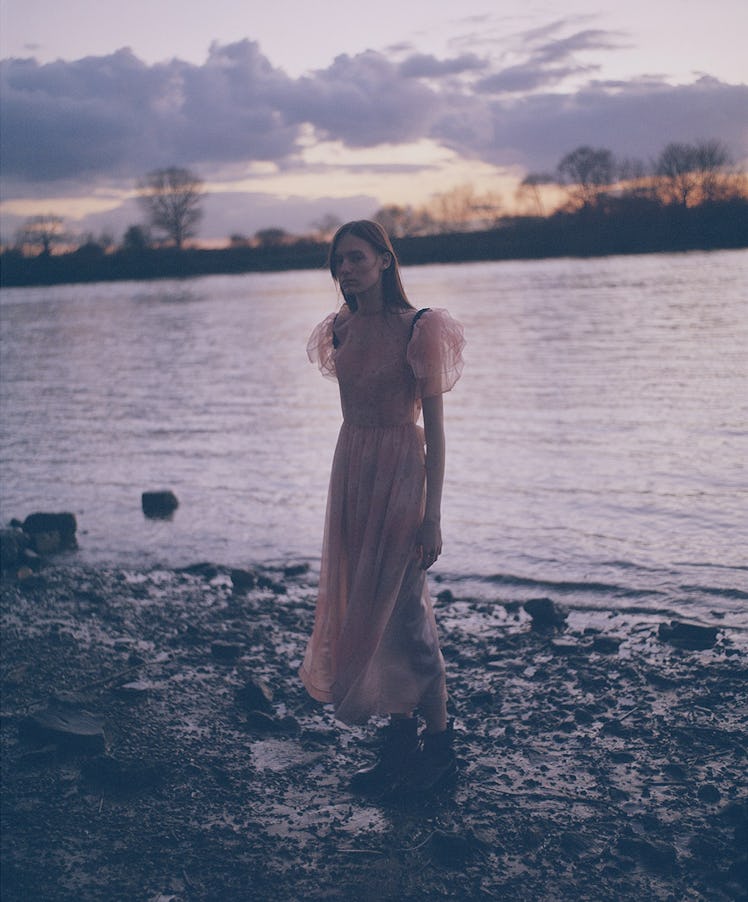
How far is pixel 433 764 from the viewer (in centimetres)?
392

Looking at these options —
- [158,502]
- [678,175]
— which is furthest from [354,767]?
[678,175]

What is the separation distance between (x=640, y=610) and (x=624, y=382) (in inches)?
433

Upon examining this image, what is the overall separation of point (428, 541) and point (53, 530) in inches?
226

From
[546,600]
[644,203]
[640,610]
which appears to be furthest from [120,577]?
[644,203]

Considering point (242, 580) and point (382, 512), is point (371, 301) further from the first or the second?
point (242, 580)

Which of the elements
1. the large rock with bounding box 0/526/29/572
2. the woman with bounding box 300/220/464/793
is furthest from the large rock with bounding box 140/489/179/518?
the woman with bounding box 300/220/464/793

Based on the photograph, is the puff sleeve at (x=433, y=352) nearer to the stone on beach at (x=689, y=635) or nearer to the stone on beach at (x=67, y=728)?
the stone on beach at (x=67, y=728)

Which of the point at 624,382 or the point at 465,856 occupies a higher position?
the point at 624,382

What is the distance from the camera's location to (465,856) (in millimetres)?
3332

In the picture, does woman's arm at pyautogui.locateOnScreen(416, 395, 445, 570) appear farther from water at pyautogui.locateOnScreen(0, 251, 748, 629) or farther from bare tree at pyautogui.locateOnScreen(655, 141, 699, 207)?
bare tree at pyautogui.locateOnScreen(655, 141, 699, 207)

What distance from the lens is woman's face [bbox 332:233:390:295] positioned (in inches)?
141

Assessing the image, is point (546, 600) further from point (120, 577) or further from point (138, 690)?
point (120, 577)

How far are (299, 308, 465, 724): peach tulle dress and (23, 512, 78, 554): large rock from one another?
516 centimetres

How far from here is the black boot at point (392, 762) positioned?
3850 millimetres
